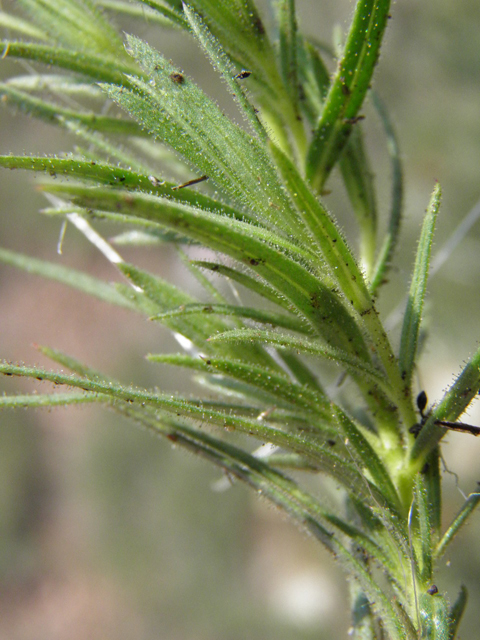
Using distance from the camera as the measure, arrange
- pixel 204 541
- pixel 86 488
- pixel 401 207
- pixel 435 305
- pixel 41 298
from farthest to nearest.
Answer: pixel 41 298
pixel 86 488
pixel 204 541
pixel 435 305
pixel 401 207

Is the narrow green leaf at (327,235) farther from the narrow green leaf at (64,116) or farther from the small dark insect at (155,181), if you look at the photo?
the narrow green leaf at (64,116)

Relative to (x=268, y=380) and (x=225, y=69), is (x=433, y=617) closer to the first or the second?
(x=268, y=380)

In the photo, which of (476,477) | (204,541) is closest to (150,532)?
(204,541)

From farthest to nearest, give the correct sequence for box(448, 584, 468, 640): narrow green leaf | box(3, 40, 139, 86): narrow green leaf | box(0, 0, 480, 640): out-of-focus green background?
box(0, 0, 480, 640): out-of-focus green background, box(3, 40, 139, 86): narrow green leaf, box(448, 584, 468, 640): narrow green leaf

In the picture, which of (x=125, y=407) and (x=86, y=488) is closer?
(x=125, y=407)

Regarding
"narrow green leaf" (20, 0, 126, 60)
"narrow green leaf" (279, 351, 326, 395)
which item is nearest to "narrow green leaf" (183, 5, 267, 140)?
"narrow green leaf" (20, 0, 126, 60)

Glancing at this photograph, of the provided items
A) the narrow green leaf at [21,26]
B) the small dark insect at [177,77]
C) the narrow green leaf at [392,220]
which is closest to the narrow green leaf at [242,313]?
the narrow green leaf at [392,220]

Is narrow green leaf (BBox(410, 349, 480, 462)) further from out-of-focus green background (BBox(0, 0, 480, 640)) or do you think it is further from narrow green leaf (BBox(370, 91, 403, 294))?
out-of-focus green background (BBox(0, 0, 480, 640))

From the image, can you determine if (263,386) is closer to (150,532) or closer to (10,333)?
(150,532)
